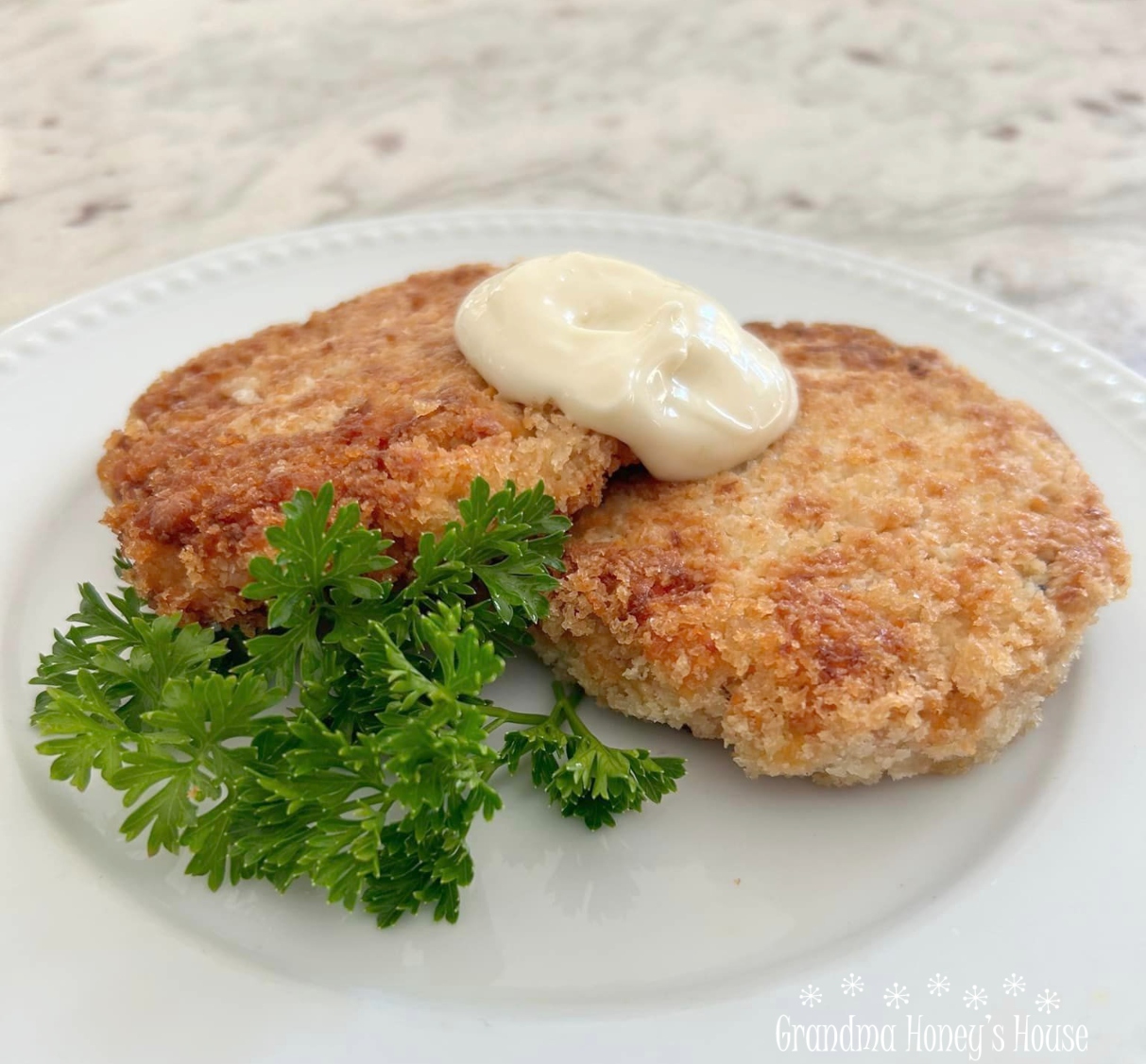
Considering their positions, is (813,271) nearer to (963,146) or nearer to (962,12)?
(963,146)

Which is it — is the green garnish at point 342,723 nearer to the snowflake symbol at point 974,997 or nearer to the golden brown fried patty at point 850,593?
the golden brown fried patty at point 850,593

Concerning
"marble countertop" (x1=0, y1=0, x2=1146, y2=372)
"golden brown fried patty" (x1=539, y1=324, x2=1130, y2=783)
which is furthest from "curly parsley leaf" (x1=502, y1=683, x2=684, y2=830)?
"marble countertop" (x1=0, y1=0, x2=1146, y2=372)

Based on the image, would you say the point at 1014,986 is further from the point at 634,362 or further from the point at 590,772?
the point at 634,362

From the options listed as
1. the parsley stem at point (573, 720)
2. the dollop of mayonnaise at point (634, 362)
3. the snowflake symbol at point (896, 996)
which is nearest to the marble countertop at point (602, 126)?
the dollop of mayonnaise at point (634, 362)

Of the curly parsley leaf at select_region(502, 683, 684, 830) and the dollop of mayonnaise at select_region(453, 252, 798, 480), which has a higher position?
the dollop of mayonnaise at select_region(453, 252, 798, 480)

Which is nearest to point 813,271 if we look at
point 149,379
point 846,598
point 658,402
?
point 658,402

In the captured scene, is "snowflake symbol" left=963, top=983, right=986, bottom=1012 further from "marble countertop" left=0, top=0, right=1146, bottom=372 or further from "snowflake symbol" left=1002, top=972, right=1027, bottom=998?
"marble countertop" left=0, top=0, right=1146, bottom=372
